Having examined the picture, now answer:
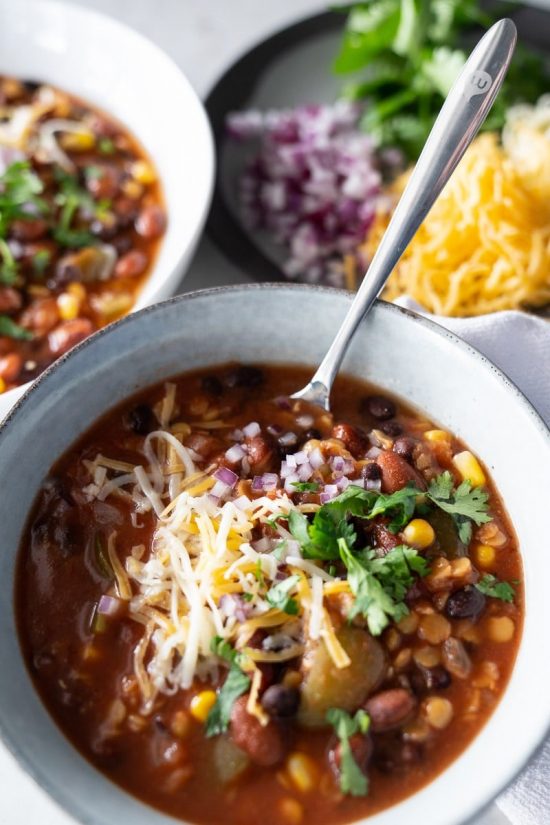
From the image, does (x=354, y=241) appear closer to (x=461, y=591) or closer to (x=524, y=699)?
(x=461, y=591)

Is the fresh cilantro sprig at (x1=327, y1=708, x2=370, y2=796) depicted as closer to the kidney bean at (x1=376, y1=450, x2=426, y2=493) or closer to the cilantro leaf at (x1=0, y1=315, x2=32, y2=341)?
the kidney bean at (x1=376, y1=450, x2=426, y2=493)

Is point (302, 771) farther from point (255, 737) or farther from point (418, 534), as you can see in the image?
point (418, 534)

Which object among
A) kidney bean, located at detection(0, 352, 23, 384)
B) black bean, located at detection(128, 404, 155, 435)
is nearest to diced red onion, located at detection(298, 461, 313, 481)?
black bean, located at detection(128, 404, 155, 435)

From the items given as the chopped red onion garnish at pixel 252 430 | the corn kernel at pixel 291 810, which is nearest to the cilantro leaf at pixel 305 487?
the chopped red onion garnish at pixel 252 430

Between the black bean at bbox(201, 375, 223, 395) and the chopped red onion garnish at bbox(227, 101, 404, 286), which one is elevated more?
the black bean at bbox(201, 375, 223, 395)

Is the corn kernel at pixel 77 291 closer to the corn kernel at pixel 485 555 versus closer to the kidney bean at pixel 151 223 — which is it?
the kidney bean at pixel 151 223

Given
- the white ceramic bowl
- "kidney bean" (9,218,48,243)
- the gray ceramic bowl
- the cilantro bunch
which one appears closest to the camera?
the gray ceramic bowl
